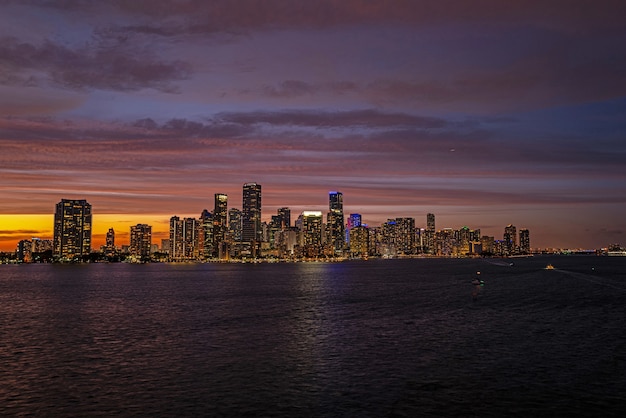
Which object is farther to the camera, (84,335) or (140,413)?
(84,335)

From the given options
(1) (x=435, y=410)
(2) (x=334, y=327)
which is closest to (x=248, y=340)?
(2) (x=334, y=327)

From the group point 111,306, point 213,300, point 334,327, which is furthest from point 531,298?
point 111,306

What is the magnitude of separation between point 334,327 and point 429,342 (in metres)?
17.3

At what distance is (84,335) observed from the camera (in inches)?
2783

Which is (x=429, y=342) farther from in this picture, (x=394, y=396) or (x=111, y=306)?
(x=111, y=306)

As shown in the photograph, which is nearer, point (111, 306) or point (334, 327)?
point (334, 327)

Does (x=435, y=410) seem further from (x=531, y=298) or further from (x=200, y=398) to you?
(x=531, y=298)

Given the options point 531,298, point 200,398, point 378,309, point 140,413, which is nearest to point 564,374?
point 200,398

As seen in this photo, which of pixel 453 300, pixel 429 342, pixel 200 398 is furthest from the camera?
pixel 453 300

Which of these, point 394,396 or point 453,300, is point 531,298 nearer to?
point 453,300

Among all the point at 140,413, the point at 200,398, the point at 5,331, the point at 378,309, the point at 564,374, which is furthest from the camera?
the point at 378,309

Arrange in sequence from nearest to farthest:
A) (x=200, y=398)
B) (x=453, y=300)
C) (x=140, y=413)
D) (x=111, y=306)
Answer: (x=140, y=413), (x=200, y=398), (x=111, y=306), (x=453, y=300)

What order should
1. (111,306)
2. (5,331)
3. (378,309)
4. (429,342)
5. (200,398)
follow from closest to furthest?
(200,398) → (429,342) → (5,331) → (378,309) → (111,306)

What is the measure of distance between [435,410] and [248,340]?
32892 mm
